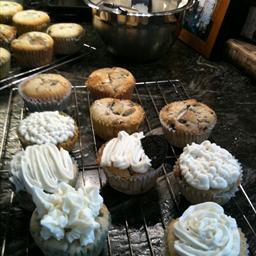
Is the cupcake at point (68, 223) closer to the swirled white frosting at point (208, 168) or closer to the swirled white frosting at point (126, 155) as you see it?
the swirled white frosting at point (126, 155)

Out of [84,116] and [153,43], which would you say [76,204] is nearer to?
[84,116]

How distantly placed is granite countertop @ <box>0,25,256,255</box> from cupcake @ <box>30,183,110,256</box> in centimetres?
44

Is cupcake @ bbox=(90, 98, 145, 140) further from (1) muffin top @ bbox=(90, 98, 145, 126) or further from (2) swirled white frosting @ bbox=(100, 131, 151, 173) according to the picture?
(2) swirled white frosting @ bbox=(100, 131, 151, 173)

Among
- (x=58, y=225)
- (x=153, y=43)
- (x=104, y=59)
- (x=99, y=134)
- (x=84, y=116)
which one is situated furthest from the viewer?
(x=104, y=59)

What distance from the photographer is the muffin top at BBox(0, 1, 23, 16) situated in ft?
8.07

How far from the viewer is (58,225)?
3.44ft

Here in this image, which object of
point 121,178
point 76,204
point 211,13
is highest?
point 211,13

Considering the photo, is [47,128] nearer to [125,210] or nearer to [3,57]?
[125,210]

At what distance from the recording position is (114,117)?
5.35ft

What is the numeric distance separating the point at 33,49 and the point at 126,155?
1.04 metres

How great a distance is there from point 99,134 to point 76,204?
2.13 ft

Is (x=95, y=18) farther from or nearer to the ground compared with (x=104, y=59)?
farther from the ground

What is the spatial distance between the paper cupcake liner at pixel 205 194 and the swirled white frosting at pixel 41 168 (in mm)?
413

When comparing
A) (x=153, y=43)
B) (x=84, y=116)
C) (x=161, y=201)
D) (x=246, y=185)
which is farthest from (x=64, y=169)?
(x=153, y=43)
